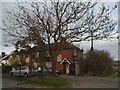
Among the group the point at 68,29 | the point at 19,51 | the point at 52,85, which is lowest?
the point at 52,85

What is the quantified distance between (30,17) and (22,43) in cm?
258

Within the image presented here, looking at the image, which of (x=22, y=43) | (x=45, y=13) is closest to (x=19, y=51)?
(x=22, y=43)

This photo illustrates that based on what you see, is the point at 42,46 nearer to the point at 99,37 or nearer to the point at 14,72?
the point at 99,37

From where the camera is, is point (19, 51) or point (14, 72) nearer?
point (19, 51)

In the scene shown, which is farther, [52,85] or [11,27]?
[11,27]

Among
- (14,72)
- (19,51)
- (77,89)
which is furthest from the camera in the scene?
(14,72)

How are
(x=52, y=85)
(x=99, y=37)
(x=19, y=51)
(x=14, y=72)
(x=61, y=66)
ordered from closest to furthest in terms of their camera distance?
1. (x=52, y=85)
2. (x=99, y=37)
3. (x=19, y=51)
4. (x=14, y=72)
5. (x=61, y=66)

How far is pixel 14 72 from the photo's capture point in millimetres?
45094

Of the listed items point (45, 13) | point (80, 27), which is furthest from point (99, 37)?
point (45, 13)

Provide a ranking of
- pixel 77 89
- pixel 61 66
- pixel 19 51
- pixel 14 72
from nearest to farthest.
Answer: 1. pixel 77 89
2. pixel 19 51
3. pixel 14 72
4. pixel 61 66

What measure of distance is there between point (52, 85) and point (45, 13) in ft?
23.0

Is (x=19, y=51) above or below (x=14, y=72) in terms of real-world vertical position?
above

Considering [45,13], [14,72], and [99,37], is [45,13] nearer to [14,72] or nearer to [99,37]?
[99,37]

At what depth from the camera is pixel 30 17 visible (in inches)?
1081
